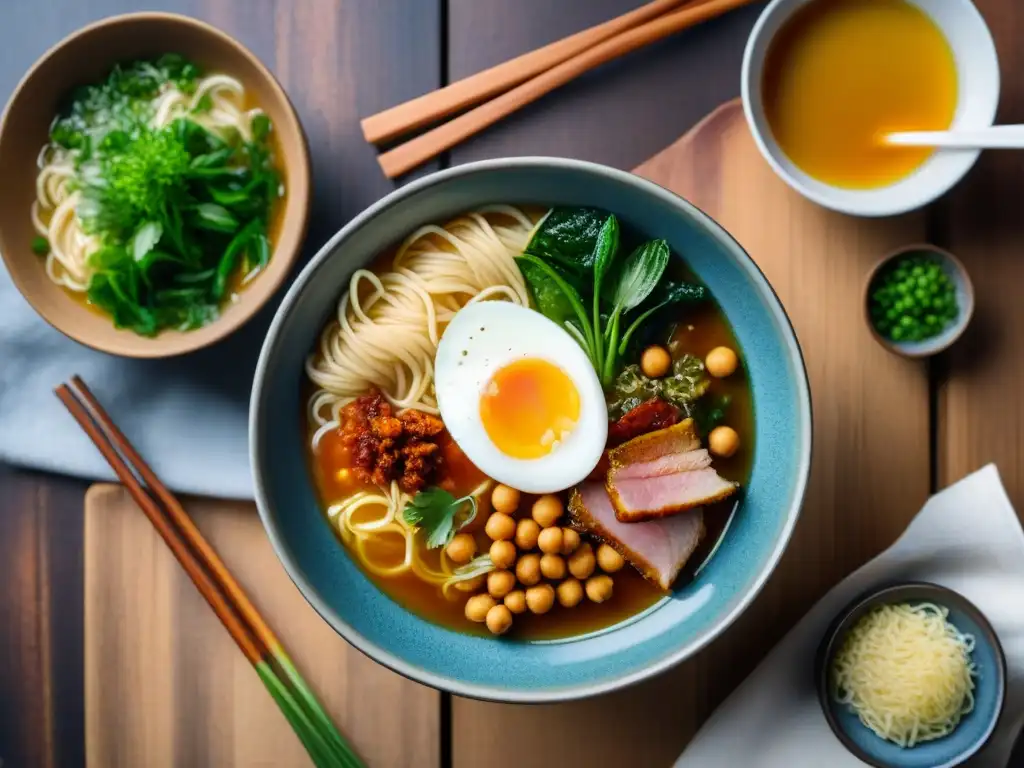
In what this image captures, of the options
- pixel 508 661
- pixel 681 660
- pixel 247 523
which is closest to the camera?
pixel 681 660

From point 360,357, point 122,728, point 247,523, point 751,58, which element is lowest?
point 122,728

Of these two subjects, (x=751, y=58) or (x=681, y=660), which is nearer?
(x=681, y=660)

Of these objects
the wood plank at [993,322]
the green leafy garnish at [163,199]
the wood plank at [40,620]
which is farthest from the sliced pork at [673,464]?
the wood plank at [40,620]

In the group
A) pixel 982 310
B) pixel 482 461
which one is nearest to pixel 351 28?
pixel 482 461

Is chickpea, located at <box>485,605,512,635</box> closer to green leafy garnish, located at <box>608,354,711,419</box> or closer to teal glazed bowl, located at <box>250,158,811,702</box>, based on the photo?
teal glazed bowl, located at <box>250,158,811,702</box>

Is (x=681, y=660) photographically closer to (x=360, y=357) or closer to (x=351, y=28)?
(x=360, y=357)

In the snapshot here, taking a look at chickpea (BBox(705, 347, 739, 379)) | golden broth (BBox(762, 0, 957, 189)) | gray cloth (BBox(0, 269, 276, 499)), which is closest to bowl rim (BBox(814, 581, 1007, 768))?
chickpea (BBox(705, 347, 739, 379))

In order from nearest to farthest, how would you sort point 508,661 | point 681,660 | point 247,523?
point 681,660
point 508,661
point 247,523
